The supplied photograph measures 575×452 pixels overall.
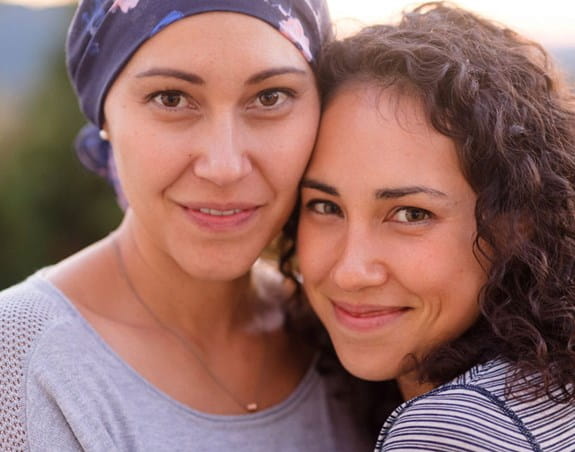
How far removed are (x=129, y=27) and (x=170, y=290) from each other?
813 mm

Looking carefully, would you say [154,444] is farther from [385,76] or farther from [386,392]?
[385,76]

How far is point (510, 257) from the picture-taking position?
212 centimetres

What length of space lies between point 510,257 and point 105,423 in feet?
3.67

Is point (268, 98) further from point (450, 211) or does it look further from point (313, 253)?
point (450, 211)

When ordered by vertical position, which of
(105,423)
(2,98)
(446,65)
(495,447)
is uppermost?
(446,65)

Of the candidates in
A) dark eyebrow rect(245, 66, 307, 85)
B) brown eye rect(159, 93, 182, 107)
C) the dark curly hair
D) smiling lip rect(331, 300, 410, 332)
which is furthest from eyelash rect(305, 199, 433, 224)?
brown eye rect(159, 93, 182, 107)

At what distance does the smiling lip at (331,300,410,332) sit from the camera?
2.27 meters

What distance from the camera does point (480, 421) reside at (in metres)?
1.81

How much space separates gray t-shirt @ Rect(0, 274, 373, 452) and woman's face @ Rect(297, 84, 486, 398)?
0.38m

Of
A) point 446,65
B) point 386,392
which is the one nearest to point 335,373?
point 386,392

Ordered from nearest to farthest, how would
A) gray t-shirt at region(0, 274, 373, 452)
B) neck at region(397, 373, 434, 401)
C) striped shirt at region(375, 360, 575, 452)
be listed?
striped shirt at region(375, 360, 575, 452), gray t-shirt at region(0, 274, 373, 452), neck at region(397, 373, 434, 401)

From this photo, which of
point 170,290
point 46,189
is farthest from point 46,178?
point 170,290

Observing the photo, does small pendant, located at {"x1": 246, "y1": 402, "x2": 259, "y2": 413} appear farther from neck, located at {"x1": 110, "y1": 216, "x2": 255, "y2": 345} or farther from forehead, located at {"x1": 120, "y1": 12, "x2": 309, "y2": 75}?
forehead, located at {"x1": 120, "y1": 12, "x2": 309, "y2": 75}

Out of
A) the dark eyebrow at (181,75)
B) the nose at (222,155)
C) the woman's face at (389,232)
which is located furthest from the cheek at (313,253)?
the dark eyebrow at (181,75)
